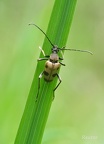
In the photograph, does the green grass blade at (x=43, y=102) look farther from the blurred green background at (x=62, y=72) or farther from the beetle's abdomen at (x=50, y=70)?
the blurred green background at (x=62, y=72)

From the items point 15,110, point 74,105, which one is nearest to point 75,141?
point 15,110

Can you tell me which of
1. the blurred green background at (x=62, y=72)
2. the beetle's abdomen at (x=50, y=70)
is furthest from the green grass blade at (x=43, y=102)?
the blurred green background at (x=62, y=72)

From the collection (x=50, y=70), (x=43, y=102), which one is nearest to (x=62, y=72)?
(x=50, y=70)

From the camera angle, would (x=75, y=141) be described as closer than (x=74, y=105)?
Yes

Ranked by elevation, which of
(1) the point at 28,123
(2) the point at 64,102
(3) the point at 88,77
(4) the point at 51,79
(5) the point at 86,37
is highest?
(5) the point at 86,37

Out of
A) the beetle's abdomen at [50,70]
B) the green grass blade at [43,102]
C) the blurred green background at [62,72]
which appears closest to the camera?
the green grass blade at [43,102]

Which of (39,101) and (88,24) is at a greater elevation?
(88,24)

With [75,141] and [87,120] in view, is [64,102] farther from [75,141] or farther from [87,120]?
[75,141]
